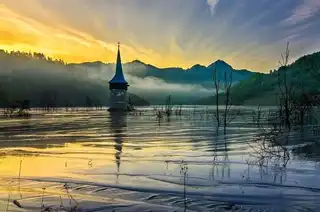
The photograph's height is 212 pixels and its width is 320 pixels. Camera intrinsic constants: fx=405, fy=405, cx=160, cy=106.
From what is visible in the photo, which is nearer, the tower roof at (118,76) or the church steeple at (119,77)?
the church steeple at (119,77)

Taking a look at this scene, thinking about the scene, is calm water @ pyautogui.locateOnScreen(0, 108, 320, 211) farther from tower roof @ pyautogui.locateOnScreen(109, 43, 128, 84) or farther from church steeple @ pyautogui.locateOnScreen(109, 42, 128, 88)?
tower roof @ pyautogui.locateOnScreen(109, 43, 128, 84)

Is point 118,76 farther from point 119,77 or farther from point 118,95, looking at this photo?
point 118,95

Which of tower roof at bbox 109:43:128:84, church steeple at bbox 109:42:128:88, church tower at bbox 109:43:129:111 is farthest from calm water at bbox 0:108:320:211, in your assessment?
tower roof at bbox 109:43:128:84

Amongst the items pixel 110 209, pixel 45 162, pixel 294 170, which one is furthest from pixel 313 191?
pixel 45 162

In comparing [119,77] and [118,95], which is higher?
[119,77]

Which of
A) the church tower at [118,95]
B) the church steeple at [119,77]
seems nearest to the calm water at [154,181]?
the church tower at [118,95]

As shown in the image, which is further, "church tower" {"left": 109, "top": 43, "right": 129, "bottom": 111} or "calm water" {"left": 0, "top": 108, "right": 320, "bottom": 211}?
"church tower" {"left": 109, "top": 43, "right": 129, "bottom": 111}

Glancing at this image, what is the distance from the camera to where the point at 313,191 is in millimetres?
10031

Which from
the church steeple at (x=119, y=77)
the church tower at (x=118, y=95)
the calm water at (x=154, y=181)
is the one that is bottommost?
the calm water at (x=154, y=181)

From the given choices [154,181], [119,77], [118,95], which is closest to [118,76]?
[119,77]

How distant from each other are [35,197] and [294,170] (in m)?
8.19

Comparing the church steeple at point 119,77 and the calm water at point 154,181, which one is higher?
the church steeple at point 119,77

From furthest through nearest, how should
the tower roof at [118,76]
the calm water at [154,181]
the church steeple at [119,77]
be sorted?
1. the tower roof at [118,76]
2. the church steeple at [119,77]
3. the calm water at [154,181]

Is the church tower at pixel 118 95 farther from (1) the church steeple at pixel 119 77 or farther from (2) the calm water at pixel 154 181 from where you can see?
(2) the calm water at pixel 154 181
